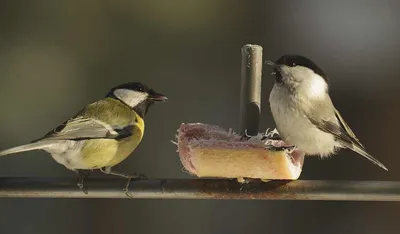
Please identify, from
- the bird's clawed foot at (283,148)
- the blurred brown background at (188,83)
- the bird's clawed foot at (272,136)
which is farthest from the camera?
the blurred brown background at (188,83)

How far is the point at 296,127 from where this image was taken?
1.32 meters

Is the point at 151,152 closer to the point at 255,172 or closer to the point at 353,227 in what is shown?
the point at 353,227

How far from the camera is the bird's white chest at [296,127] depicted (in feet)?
4.31

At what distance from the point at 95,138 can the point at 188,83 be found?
1.22 meters

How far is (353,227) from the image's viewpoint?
261cm

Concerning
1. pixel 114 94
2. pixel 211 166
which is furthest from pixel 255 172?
pixel 114 94

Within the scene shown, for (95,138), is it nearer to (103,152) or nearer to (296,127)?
(103,152)

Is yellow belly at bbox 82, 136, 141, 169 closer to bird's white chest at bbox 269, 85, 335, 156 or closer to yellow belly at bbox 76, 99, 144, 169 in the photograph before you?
yellow belly at bbox 76, 99, 144, 169

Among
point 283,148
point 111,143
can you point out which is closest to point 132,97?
point 111,143

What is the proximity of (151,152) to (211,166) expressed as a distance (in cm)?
156

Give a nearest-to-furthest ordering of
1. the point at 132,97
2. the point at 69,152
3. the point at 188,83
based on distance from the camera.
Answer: the point at 69,152 → the point at 132,97 → the point at 188,83

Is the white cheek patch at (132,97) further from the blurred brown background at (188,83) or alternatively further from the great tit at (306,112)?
the blurred brown background at (188,83)

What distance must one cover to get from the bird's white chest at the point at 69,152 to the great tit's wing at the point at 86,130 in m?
0.02

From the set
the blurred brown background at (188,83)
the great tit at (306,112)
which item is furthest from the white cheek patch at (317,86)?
the blurred brown background at (188,83)
